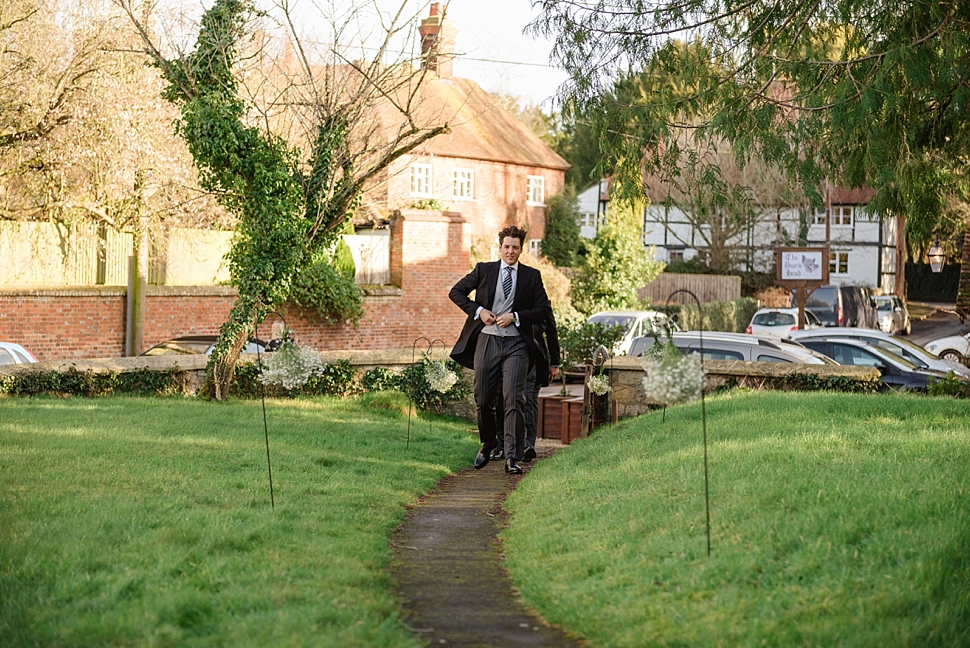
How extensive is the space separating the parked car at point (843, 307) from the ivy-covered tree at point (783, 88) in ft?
86.1

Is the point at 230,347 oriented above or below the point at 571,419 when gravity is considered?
above

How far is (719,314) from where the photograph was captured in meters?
38.5

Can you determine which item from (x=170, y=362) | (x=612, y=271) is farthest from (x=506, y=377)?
(x=612, y=271)

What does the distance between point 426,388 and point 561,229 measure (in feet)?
99.4

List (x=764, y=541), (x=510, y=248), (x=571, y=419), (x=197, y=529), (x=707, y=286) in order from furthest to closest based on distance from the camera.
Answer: (x=707, y=286)
(x=571, y=419)
(x=510, y=248)
(x=197, y=529)
(x=764, y=541)

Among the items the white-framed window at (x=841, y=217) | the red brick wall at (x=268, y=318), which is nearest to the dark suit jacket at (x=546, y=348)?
the red brick wall at (x=268, y=318)

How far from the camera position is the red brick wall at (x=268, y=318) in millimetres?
Result: 21000

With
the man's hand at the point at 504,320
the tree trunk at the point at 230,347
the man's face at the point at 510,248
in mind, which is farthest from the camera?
the tree trunk at the point at 230,347

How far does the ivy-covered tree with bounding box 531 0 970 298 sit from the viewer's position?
31.4ft

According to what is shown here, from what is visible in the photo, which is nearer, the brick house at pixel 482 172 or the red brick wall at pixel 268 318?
the red brick wall at pixel 268 318

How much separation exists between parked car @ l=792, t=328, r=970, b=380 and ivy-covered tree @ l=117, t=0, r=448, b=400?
10036mm

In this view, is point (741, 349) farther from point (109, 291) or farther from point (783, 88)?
point (109, 291)

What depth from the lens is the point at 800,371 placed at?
1376 centimetres

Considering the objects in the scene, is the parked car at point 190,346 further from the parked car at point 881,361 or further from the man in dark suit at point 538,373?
the parked car at point 881,361
